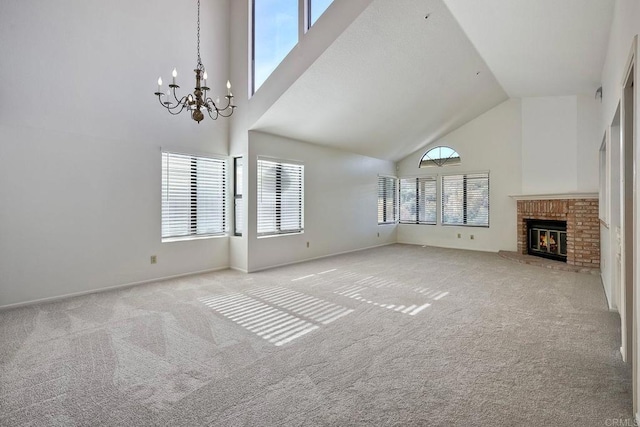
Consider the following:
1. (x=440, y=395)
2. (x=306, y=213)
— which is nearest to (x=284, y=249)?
(x=306, y=213)

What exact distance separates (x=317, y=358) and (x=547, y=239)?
248 inches

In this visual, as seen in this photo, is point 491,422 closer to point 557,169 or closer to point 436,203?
point 557,169

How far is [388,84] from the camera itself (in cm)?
511

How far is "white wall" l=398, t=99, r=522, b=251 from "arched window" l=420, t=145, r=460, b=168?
112 millimetres

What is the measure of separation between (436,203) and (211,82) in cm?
609

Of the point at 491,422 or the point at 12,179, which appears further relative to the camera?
the point at 12,179

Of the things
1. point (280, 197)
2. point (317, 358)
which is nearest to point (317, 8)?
point (280, 197)

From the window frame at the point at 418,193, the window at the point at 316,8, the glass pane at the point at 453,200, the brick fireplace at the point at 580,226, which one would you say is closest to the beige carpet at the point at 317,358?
the brick fireplace at the point at 580,226

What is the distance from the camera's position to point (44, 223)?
3.80m

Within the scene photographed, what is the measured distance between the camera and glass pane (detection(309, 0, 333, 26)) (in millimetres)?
4221

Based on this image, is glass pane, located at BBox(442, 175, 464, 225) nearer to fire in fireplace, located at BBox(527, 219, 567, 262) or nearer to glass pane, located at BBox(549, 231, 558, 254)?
fire in fireplace, located at BBox(527, 219, 567, 262)

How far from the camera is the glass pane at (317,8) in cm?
422

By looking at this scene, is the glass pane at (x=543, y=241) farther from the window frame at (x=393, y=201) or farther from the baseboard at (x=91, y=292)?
the baseboard at (x=91, y=292)

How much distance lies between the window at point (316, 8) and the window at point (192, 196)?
270 centimetres
